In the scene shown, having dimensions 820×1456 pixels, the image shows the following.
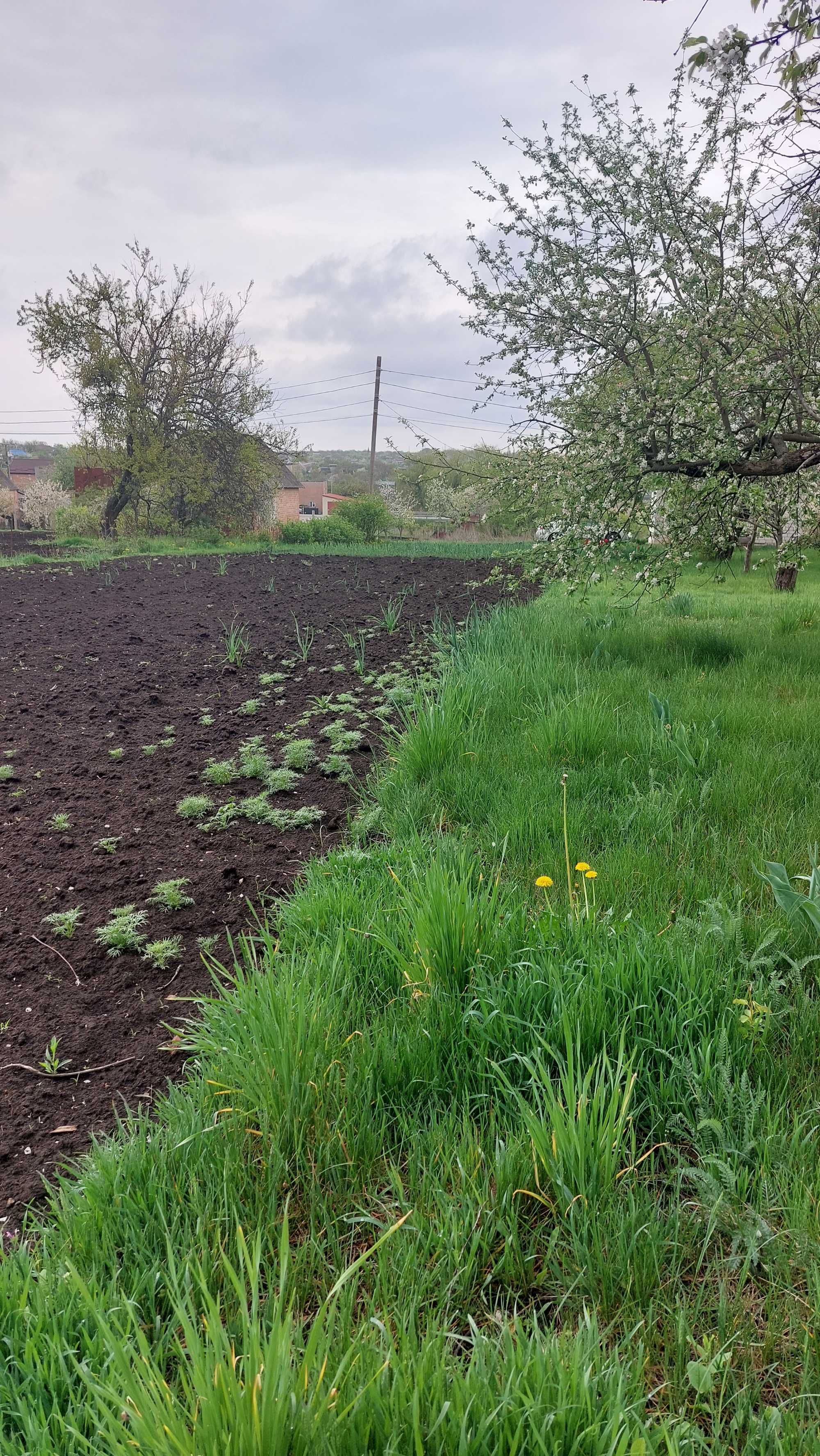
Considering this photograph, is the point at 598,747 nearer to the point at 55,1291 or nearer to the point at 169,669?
the point at 55,1291

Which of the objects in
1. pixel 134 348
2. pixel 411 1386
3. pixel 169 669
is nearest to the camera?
pixel 411 1386

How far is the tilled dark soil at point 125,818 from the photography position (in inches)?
81.6

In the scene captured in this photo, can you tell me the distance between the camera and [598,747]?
3.50 meters

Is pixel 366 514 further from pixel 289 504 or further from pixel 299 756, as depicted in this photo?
pixel 289 504

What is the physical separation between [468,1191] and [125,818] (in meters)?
2.65

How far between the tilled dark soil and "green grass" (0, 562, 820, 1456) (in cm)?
24

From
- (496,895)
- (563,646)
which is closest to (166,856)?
(496,895)

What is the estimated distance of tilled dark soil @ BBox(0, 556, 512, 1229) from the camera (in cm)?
207

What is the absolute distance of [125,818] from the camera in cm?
360

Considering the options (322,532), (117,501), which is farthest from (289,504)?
(117,501)

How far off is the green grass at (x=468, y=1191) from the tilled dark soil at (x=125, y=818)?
24 cm

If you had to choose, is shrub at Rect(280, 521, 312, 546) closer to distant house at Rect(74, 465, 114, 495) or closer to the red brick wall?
distant house at Rect(74, 465, 114, 495)

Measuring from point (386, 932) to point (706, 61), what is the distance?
4.49m

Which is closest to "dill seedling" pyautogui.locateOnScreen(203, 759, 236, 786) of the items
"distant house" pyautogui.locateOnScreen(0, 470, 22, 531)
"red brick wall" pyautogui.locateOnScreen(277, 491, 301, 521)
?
"distant house" pyautogui.locateOnScreen(0, 470, 22, 531)
